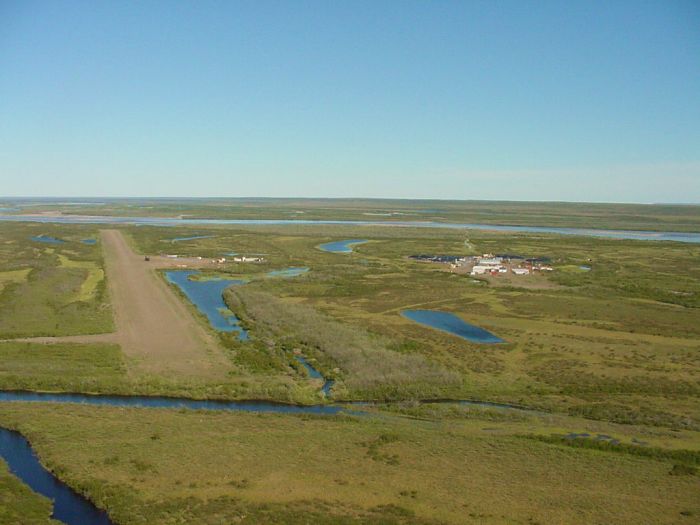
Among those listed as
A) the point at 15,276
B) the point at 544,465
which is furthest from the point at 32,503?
the point at 15,276

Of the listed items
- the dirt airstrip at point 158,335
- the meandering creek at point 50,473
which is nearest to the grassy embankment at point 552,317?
the dirt airstrip at point 158,335

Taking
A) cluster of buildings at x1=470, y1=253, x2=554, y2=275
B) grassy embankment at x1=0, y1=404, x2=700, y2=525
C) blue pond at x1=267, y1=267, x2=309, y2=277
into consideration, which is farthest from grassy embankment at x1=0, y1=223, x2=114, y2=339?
cluster of buildings at x1=470, y1=253, x2=554, y2=275

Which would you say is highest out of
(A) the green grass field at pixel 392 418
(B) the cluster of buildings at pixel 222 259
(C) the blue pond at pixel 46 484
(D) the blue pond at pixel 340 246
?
(D) the blue pond at pixel 340 246

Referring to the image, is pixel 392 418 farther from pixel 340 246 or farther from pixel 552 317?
pixel 340 246

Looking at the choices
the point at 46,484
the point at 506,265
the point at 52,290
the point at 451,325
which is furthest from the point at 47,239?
the point at 46,484

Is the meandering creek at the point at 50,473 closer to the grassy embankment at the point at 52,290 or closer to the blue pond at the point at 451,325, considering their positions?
the grassy embankment at the point at 52,290

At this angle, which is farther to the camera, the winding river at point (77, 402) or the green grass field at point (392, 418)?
the green grass field at point (392, 418)

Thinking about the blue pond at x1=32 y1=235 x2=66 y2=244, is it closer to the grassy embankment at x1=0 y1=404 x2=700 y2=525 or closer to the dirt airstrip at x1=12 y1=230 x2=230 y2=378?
the dirt airstrip at x1=12 y1=230 x2=230 y2=378
